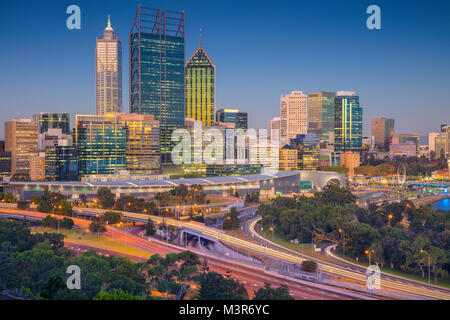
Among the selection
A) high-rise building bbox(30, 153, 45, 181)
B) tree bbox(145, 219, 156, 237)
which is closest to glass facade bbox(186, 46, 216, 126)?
high-rise building bbox(30, 153, 45, 181)

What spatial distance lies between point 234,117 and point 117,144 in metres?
42.4

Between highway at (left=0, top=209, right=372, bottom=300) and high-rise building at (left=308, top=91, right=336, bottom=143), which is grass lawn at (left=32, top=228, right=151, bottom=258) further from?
high-rise building at (left=308, top=91, right=336, bottom=143)

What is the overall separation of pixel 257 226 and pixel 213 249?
5.74m

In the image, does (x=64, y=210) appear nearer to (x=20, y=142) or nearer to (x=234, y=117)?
(x=20, y=142)

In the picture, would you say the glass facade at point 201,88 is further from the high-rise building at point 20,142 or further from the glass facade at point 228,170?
the high-rise building at point 20,142

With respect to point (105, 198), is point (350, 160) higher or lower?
higher

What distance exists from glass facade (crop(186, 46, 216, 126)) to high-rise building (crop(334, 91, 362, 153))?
2735 cm

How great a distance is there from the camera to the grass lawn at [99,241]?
19.1 meters

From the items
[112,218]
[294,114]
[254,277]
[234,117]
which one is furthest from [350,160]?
[254,277]

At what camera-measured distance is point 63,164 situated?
188ft

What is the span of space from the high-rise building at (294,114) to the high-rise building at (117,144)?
58874 mm

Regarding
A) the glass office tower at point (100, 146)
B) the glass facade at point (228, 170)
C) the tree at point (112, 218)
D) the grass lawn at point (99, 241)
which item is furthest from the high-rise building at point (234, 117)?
the grass lawn at point (99, 241)
